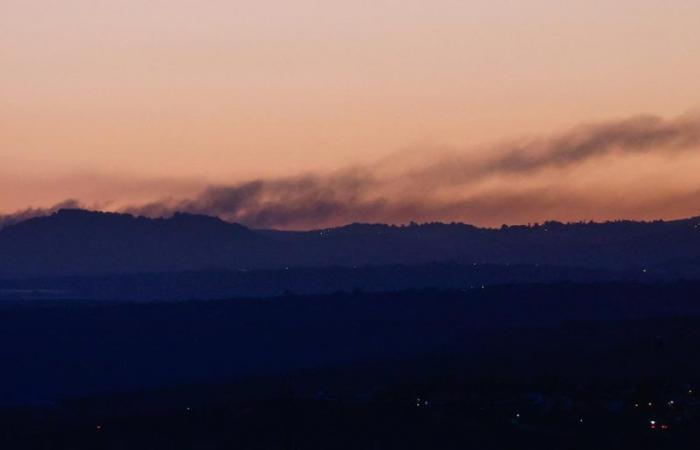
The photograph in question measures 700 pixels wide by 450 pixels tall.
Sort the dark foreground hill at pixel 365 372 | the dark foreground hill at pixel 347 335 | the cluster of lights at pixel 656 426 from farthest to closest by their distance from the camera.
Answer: the dark foreground hill at pixel 347 335 → the dark foreground hill at pixel 365 372 → the cluster of lights at pixel 656 426

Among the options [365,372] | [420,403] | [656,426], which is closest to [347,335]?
[365,372]

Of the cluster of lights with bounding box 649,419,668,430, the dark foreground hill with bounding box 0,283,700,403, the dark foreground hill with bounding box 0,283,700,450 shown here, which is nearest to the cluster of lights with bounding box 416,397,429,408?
the dark foreground hill with bounding box 0,283,700,450

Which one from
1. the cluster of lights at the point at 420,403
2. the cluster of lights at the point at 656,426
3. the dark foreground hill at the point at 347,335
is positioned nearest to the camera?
the cluster of lights at the point at 656,426

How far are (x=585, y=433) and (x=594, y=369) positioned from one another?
797 inches

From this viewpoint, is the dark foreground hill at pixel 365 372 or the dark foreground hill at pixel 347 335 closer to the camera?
the dark foreground hill at pixel 365 372

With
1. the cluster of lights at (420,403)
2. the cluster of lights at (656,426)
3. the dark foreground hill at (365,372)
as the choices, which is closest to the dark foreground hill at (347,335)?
the dark foreground hill at (365,372)

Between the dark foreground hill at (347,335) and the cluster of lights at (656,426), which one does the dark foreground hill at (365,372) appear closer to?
the cluster of lights at (656,426)

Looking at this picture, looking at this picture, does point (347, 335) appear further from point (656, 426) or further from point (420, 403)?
point (656, 426)

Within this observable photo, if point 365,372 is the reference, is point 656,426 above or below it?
below

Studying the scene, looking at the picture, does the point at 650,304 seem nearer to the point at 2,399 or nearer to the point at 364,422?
the point at 2,399

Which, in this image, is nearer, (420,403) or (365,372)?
(420,403)

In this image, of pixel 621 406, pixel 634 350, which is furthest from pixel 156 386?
pixel 621 406

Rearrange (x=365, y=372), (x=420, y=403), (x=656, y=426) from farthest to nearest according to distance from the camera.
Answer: (x=365, y=372), (x=420, y=403), (x=656, y=426)

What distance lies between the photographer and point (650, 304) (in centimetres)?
11706
